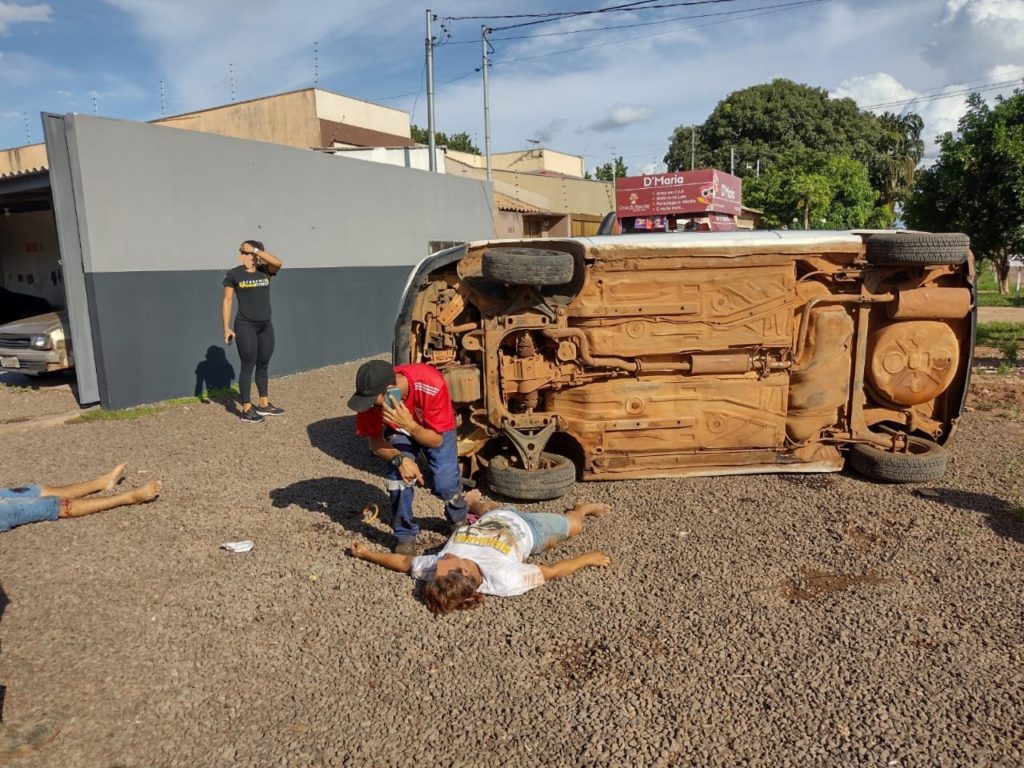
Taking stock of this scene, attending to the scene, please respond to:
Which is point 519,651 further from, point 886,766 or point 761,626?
point 886,766

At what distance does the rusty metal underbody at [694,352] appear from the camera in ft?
17.3

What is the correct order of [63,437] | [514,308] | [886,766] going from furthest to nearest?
[63,437] < [514,308] < [886,766]

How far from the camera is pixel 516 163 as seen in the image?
42562 mm

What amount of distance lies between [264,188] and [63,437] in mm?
4635

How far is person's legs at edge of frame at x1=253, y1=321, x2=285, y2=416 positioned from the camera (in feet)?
25.7

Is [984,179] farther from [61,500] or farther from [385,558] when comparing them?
[61,500]

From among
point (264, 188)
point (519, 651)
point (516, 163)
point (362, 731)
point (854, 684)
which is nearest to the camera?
point (362, 731)

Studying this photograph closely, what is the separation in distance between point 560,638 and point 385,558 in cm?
121

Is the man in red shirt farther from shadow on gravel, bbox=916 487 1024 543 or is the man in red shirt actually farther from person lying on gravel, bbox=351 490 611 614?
shadow on gravel, bbox=916 487 1024 543

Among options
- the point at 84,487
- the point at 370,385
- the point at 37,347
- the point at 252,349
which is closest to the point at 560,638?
the point at 370,385

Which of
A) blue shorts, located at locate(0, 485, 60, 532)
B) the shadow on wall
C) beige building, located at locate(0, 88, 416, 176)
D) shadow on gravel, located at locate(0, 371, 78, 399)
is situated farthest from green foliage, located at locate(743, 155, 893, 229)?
blue shorts, located at locate(0, 485, 60, 532)

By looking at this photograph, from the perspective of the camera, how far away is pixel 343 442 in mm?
7012

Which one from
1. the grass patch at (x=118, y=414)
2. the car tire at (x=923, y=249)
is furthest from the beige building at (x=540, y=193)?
the car tire at (x=923, y=249)

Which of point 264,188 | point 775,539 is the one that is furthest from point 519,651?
point 264,188
